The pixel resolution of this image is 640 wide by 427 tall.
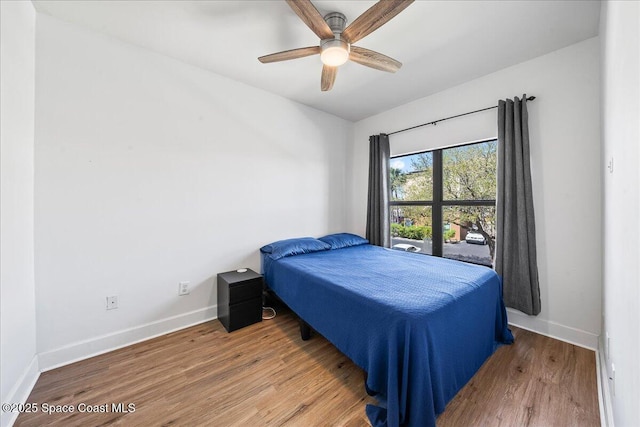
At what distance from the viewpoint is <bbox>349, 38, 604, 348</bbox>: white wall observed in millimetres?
1952

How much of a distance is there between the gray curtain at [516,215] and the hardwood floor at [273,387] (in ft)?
1.41

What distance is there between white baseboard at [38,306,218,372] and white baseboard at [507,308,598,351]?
298 cm

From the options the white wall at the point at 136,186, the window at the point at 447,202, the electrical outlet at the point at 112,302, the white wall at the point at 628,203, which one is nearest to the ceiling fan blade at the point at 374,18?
the white wall at the point at 628,203

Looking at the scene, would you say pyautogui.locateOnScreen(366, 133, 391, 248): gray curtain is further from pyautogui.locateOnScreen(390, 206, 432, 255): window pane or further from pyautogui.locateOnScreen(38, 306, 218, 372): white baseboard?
pyautogui.locateOnScreen(38, 306, 218, 372): white baseboard

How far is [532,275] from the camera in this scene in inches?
84.9

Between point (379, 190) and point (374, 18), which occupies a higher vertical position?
point (374, 18)

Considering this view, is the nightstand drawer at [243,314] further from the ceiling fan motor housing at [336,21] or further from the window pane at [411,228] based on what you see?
the ceiling fan motor housing at [336,21]

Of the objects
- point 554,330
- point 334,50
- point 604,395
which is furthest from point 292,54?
point 554,330

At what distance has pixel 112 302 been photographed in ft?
6.50

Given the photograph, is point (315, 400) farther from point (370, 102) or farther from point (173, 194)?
point (370, 102)

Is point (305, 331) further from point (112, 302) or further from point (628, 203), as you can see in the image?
point (628, 203)

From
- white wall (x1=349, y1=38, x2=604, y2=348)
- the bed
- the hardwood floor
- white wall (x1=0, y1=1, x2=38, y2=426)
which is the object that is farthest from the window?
white wall (x1=0, y1=1, x2=38, y2=426)

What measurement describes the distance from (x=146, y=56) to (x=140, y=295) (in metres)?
2.10

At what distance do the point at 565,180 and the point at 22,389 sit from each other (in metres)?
4.16
